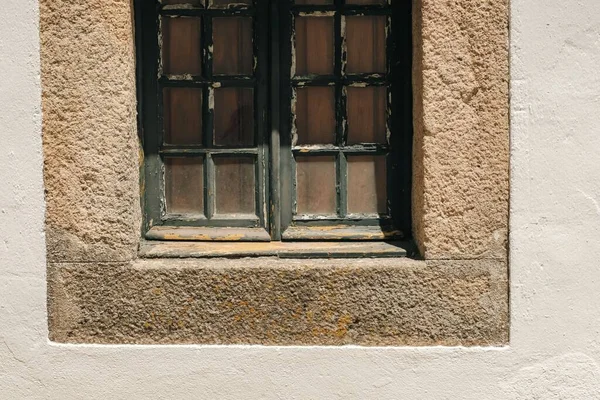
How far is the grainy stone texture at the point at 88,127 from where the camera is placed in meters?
2.86

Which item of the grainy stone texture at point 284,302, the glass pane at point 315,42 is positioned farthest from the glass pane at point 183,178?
the glass pane at point 315,42

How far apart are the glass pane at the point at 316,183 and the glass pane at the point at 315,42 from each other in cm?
38

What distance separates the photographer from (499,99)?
9.27 feet

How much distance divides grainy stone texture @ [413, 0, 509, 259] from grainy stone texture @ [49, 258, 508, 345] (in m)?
0.12

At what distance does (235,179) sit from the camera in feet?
10.4

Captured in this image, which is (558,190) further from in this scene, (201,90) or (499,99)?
(201,90)

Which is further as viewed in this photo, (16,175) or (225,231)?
(225,231)

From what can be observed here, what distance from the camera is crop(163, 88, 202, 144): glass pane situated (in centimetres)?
315

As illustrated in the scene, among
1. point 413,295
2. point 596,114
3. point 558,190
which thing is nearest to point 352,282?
point 413,295

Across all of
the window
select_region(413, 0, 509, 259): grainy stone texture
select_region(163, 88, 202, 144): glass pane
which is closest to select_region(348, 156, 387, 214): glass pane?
the window

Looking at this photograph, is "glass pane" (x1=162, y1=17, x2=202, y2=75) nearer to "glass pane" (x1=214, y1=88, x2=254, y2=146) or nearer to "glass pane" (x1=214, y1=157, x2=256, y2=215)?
"glass pane" (x1=214, y1=88, x2=254, y2=146)

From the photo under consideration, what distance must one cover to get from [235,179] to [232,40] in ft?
1.96

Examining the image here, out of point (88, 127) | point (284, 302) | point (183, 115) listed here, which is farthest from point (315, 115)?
point (88, 127)

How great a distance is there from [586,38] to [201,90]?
5.18 ft
